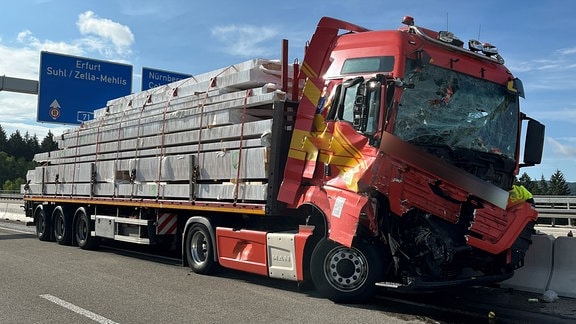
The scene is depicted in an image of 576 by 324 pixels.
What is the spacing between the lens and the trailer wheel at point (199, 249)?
29.2 feet

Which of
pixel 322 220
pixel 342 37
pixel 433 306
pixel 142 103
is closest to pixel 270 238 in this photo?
pixel 322 220

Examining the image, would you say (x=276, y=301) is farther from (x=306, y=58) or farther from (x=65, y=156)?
(x=65, y=156)

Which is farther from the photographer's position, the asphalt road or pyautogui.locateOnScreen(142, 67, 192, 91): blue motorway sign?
pyautogui.locateOnScreen(142, 67, 192, 91): blue motorway sign

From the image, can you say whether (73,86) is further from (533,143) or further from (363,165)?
(533,143)

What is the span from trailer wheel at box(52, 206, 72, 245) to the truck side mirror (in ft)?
37.6

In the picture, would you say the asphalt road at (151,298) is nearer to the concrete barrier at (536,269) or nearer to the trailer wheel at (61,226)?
the concrete barrier at (536,269)

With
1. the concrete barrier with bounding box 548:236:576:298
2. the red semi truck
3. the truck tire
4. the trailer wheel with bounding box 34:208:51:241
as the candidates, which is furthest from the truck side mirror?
the trailer wheel with bounding box 34:208:51:241

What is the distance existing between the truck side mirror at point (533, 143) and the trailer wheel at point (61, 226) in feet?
37.6

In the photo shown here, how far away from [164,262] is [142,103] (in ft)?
11.5

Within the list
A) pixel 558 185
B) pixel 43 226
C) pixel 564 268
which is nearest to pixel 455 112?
pixel 564 268

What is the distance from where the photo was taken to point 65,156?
46.8 ft

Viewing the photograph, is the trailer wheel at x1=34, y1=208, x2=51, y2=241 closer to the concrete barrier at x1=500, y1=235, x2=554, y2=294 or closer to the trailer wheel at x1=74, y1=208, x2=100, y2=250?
the trailer wheel at x1=74, y1=208, x2=100, y2=250

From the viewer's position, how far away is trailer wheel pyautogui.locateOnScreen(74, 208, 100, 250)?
13031 mm

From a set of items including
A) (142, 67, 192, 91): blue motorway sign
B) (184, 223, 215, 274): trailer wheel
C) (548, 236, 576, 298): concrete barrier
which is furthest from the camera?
(142, 67, 192, 91): blue motorway sign
